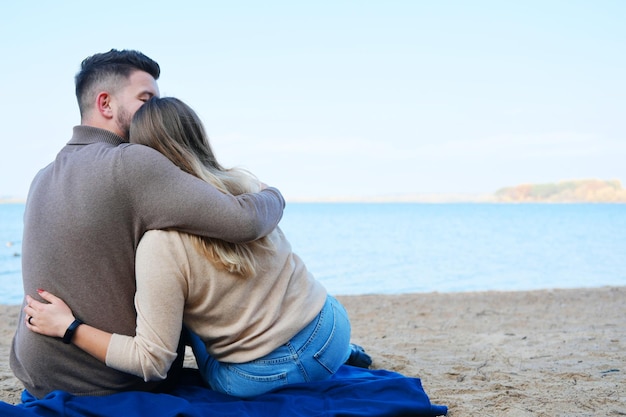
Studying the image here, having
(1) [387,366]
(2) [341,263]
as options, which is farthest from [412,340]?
(2) [341,263]

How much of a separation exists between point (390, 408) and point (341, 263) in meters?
19.5

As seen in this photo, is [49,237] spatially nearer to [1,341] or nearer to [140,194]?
[140,194]

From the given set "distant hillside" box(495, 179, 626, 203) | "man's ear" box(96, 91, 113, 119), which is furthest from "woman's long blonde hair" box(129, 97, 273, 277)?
"distant hillside" box(495, 179, 626, 203)

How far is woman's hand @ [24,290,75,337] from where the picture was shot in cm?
246

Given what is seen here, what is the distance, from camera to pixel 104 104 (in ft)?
9.19

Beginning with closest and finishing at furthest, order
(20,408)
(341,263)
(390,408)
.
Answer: (20,408)
(390,408)
(341,263)

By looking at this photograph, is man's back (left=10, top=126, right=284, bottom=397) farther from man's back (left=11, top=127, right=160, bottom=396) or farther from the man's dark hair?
the man's dark hair

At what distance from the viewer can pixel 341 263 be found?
72.6 feet

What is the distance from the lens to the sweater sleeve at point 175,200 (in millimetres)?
2365

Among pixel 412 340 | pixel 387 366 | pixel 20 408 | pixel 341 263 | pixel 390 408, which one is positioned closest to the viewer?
pixel 20 408

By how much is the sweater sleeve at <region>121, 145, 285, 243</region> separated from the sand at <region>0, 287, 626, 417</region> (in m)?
1.53

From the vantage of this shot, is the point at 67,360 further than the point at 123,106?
No

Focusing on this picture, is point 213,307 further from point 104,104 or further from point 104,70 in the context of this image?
point 104,70

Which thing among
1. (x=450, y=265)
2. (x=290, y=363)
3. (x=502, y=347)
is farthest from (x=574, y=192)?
(x=290, y=363)
